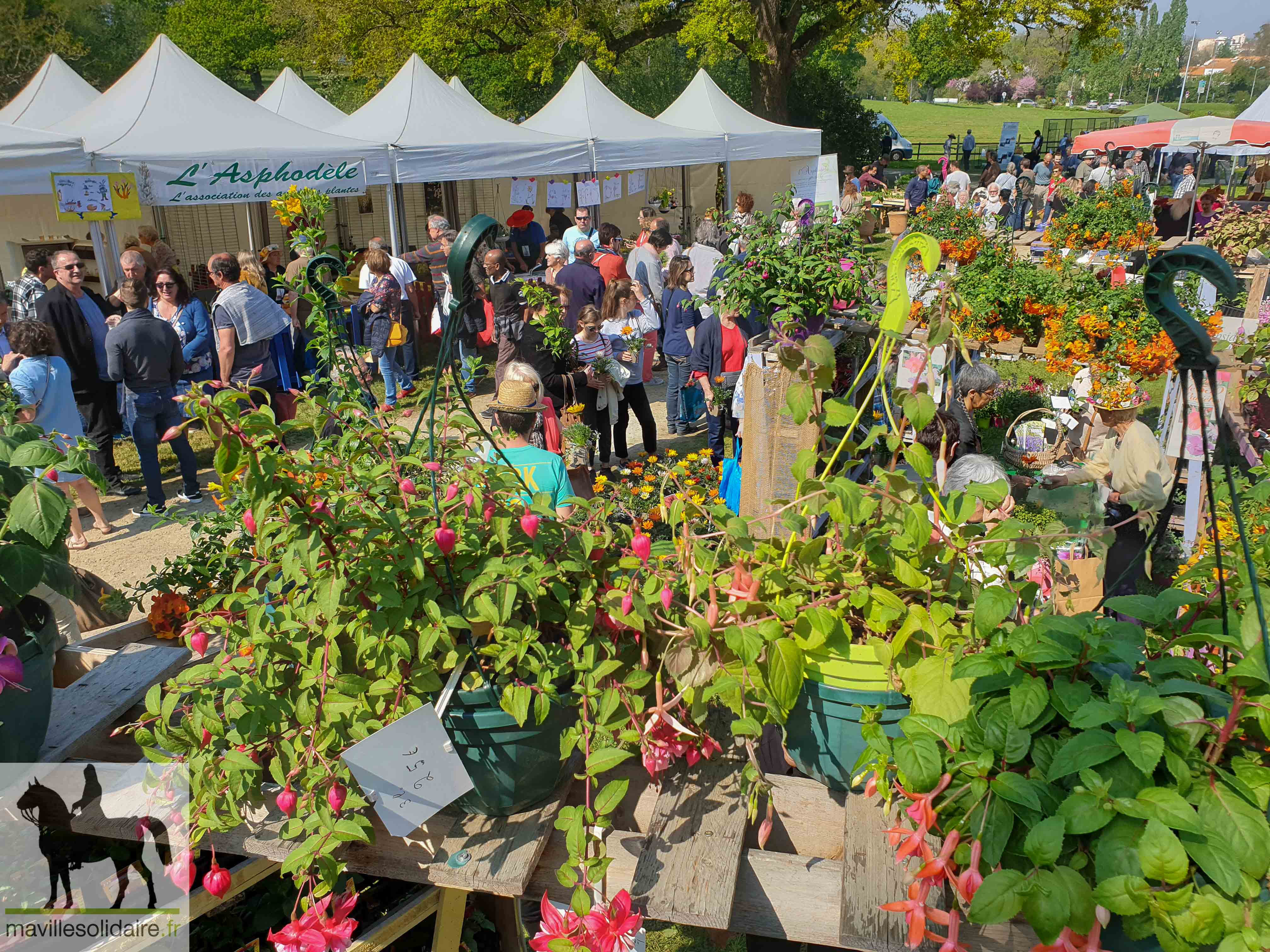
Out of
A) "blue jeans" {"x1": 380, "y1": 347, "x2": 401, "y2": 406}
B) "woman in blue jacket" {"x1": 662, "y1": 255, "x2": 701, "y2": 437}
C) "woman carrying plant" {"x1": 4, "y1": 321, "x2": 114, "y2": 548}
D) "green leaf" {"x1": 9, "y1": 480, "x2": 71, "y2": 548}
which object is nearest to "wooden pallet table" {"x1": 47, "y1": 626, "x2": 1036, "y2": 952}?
"green leaf" {"x1": 9, "y1": 480, "x2": 71, "y2": 548}

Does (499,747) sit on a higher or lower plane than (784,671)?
lower

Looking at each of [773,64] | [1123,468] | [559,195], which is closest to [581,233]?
[559,195]

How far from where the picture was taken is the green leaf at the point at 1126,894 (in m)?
1.01

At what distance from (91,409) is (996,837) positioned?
22.2 ft

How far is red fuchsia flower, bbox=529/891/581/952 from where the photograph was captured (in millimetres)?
1208

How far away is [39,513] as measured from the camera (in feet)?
4.81

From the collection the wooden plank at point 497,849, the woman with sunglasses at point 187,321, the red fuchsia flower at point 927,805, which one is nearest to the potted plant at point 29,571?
the wooden plank at point 497,849

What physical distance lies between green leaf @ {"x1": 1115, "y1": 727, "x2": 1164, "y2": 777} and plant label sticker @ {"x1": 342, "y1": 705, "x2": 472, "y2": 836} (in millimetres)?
942

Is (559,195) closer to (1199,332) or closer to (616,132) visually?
(616,132)

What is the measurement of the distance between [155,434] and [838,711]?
18.6 feet

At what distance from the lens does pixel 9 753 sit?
1618mm

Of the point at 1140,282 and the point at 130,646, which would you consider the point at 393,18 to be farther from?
the point at 130,646

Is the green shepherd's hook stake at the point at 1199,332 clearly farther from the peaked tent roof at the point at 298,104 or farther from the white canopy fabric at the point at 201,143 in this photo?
the peaked tent roof at the point at 298,104

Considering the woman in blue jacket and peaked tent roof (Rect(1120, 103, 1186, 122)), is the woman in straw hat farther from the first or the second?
peaked tent roof (Rect(1120, 103, 1186, 122))
